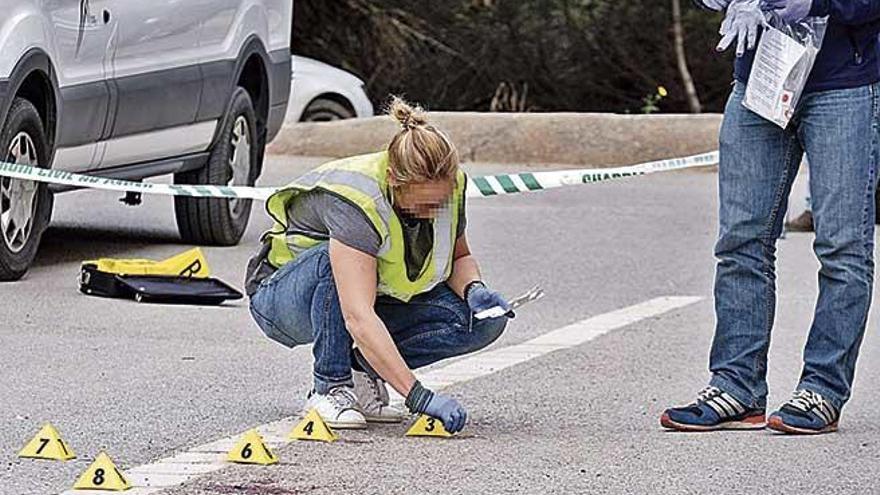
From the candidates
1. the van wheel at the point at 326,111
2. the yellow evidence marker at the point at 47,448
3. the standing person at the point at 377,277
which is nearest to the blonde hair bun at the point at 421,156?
the standing person at the point at 377,277

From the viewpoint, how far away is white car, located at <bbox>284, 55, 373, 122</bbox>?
19.8 meters

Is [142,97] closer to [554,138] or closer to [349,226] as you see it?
[349,226]

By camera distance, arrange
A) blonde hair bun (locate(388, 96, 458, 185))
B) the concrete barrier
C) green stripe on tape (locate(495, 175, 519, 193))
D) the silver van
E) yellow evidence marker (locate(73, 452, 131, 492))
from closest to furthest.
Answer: yellow evidence marker (locate(73, 452, 131, 492)) < blonde hair bun (locate(388, 96, 458, 185)) < green stripe on tape (locate(495, 175, 519, 193)) < the silver van < the concrete barrier

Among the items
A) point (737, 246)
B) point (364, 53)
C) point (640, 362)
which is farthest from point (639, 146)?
point (737, 246)

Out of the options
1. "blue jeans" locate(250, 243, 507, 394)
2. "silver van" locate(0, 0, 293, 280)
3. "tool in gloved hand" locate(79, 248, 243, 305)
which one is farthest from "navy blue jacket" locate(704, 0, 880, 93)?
"silver van" locate(0, 0, 293, 280)

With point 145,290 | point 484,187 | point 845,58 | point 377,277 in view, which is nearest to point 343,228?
point 377,277

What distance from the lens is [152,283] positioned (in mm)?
9656

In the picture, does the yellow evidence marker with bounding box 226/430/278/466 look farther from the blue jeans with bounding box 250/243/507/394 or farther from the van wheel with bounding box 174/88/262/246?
the van wheel with bounding box 174/88/262/246

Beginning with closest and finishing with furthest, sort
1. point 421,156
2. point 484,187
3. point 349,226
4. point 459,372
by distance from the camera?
point 421,156 → point 349,226 → point 459,372 → point 484,187

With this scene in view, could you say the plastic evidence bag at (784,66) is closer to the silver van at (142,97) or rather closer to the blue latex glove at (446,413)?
the blue latex glove at (446,413)

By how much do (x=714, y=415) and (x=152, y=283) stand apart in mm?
3735

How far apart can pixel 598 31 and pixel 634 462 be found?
16544 mm

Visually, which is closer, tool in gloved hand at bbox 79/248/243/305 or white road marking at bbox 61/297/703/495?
white road marking at bbox 61/297/703/495

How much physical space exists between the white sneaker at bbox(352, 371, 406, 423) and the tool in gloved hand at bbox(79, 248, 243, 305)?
Result: 9.75ft
